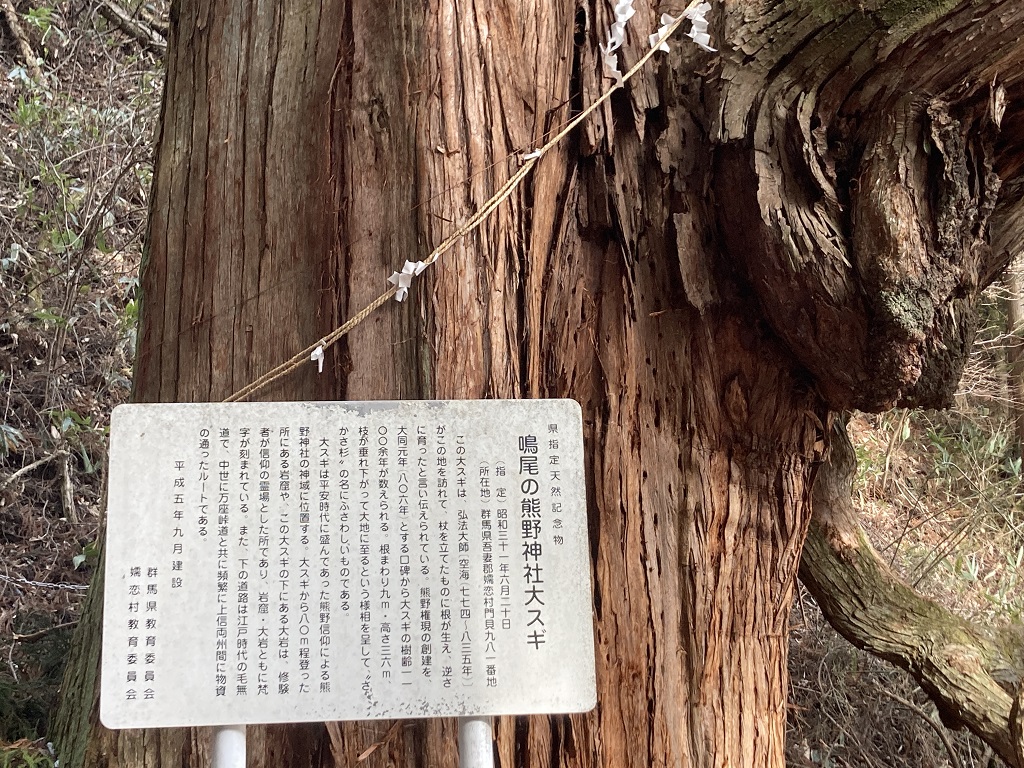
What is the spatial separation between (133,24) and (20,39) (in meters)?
0.62

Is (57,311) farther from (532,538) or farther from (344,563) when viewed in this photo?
(532,538)

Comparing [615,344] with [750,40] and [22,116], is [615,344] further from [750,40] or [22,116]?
[22,116]

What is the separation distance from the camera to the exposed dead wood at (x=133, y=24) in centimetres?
347

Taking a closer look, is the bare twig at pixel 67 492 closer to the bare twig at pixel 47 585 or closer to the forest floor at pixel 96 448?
the forest floor at pixel 96 448

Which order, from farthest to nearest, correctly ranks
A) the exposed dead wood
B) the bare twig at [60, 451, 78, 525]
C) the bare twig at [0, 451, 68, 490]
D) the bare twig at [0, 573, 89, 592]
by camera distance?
the exposed dead wood
the bare twig at [60, 451, 78, 525]
the bare twig at [0, 451, 68, 490]
the bare twig at [0, 573, 89, 592]

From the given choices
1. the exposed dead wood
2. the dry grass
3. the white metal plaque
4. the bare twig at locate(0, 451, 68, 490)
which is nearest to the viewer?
the white metal plaque

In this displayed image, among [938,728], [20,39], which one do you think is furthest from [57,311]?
[938,728]

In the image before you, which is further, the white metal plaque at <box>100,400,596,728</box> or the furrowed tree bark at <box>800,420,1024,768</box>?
the furrowed tree bark at <box>800,420,1024,768</box>

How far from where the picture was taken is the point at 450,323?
108 cm

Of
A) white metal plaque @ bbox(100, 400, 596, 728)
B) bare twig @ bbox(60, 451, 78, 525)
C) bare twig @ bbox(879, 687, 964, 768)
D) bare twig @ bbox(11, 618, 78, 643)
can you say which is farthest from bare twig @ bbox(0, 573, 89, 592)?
bare twig @ bbox(879, 687, 964, 768)

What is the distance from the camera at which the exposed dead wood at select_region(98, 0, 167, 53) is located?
11.4ft

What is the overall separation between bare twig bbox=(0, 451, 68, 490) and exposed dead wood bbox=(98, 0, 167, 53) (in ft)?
5.99

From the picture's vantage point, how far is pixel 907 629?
5.47 feet

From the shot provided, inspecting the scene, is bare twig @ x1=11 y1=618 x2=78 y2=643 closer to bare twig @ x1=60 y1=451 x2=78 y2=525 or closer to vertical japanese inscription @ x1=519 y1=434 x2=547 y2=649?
bare twig @ x1=60 y1=451 x2=78 y2=525
